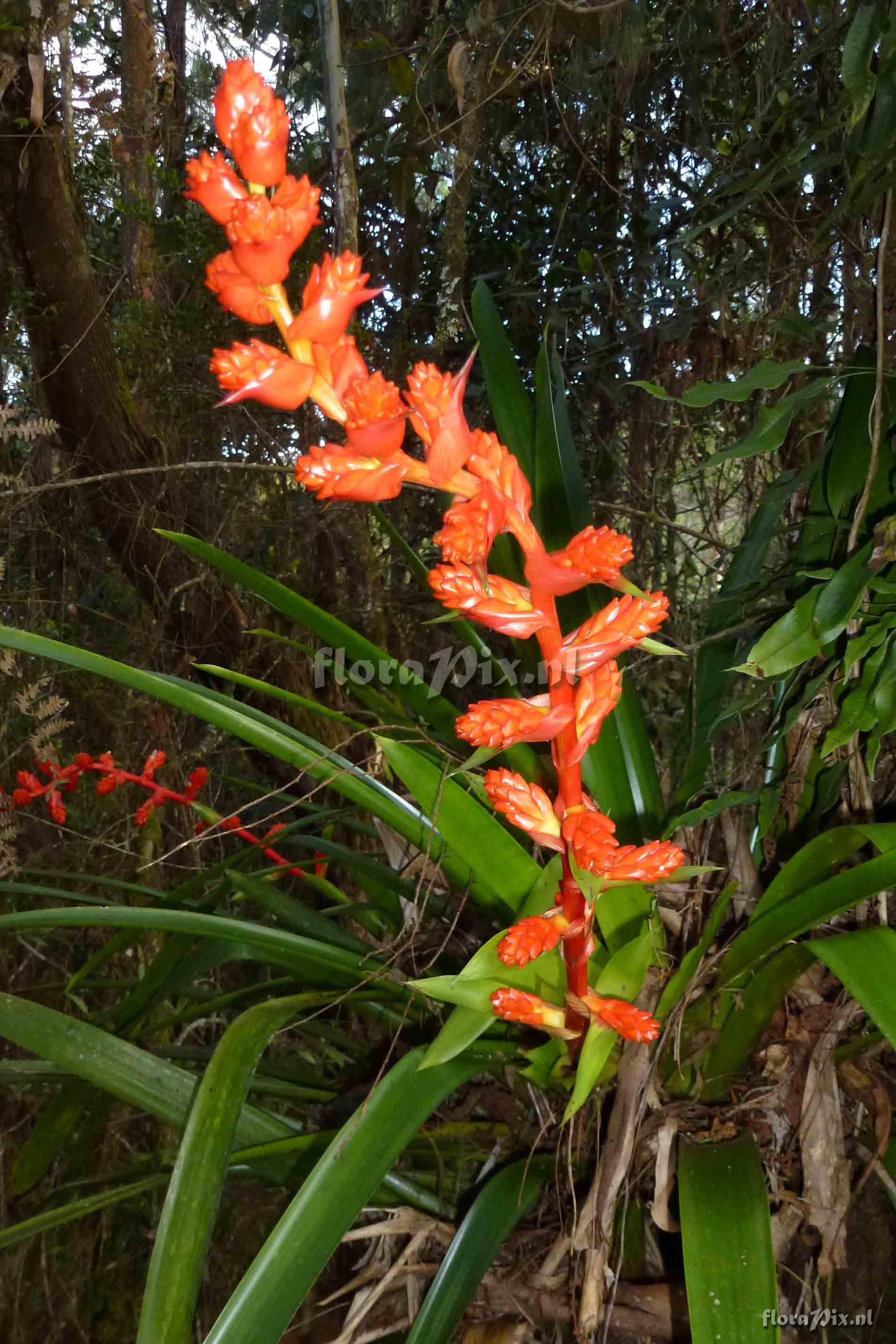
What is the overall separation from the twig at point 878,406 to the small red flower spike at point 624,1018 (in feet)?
1.09

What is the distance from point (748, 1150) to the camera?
0.54 m

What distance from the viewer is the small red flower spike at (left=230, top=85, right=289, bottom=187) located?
1.11ft

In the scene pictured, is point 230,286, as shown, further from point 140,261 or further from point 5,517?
point 140,261

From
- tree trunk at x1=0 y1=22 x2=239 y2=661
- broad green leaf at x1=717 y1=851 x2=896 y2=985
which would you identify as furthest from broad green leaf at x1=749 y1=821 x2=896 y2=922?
tree trunk at x1=0 y1=22 x2=239 y2=661

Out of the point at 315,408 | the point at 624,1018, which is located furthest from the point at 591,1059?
the point at 315,408

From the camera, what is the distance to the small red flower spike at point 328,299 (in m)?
0.35

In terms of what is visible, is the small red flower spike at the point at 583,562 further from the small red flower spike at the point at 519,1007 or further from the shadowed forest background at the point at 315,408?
the shadowed forest background at the point at 315,408

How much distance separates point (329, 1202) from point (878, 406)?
0.57 metres

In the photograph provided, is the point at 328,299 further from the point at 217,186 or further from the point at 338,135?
the point at 338,135

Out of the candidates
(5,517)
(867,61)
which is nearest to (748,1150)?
(867,61)

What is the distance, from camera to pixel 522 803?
0.41 m

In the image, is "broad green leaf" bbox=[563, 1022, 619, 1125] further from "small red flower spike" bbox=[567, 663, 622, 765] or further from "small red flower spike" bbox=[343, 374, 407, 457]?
"small red flower spike" bbox=[343, 374, 407, 457]

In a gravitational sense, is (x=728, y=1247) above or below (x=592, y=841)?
below

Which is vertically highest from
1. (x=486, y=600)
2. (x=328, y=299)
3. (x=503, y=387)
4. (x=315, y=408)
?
(x=315, y=408)
